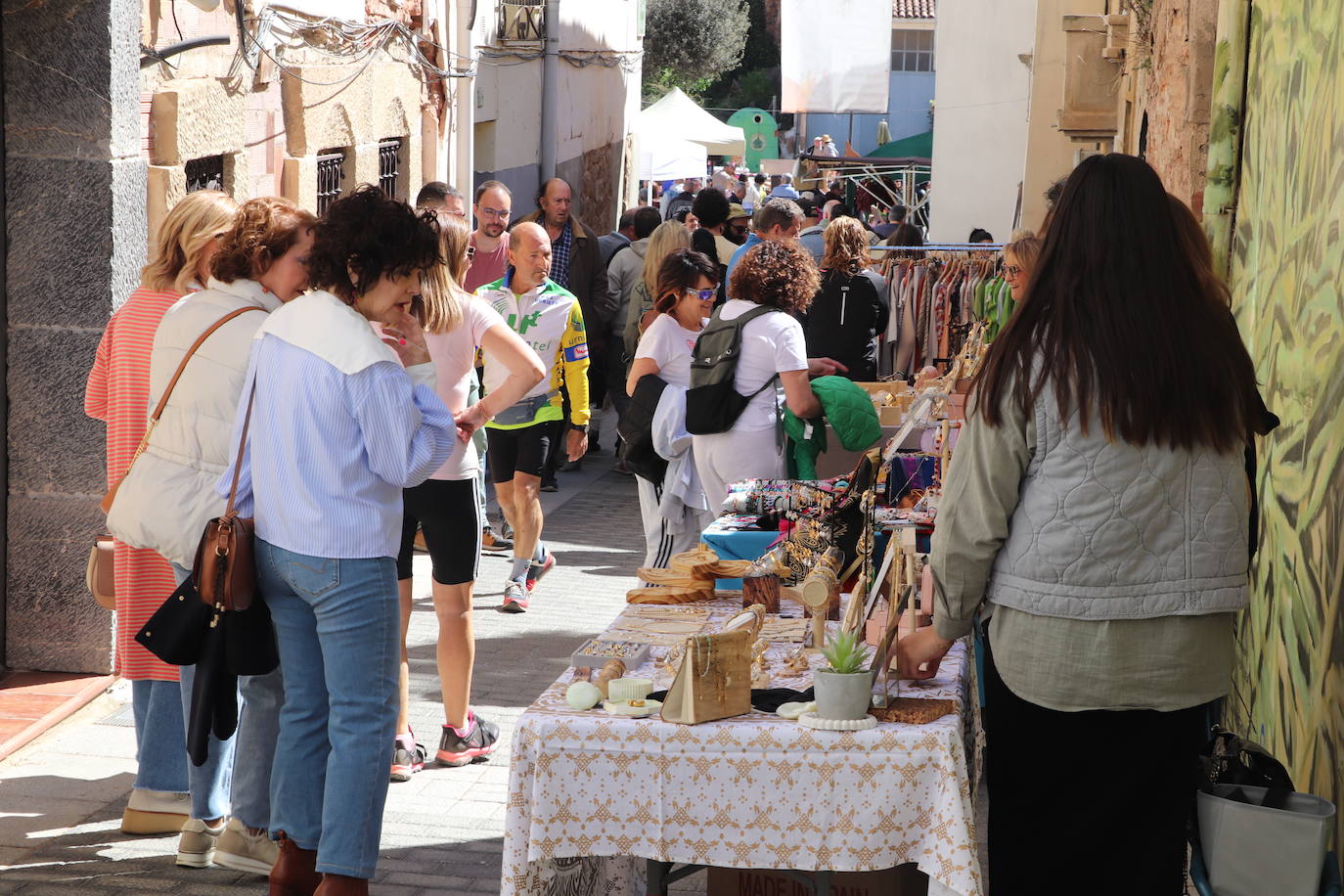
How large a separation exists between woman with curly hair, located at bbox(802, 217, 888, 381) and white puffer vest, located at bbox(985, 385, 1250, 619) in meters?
5.75

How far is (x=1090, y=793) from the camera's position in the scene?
3.20 meters

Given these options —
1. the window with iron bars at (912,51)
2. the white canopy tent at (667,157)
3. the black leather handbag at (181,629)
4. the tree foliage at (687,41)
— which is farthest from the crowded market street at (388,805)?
the window with iron bars at (912,51)

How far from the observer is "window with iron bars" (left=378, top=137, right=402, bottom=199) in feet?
36.2

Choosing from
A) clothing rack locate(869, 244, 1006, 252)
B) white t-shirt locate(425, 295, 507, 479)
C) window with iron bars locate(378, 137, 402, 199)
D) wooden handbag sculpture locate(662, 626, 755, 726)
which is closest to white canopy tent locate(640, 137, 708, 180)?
clothing rack locate(869, 244, 1006, 252)

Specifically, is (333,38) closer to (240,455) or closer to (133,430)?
(133,430)

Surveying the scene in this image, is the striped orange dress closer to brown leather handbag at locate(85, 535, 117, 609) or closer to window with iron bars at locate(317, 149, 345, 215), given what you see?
brown leather handbag at locate(85, 535, 117, 609)

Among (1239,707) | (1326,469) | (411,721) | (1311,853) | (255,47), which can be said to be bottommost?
(411,721)

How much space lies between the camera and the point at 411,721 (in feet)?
20.0

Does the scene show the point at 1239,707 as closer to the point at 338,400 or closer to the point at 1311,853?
the point at 1311,853

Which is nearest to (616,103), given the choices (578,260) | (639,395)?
(578,260)

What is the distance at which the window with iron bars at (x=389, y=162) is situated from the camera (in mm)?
11039

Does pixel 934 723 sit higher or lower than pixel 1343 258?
lower

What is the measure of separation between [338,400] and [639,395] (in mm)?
3009

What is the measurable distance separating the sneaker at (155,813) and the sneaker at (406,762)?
779mm
